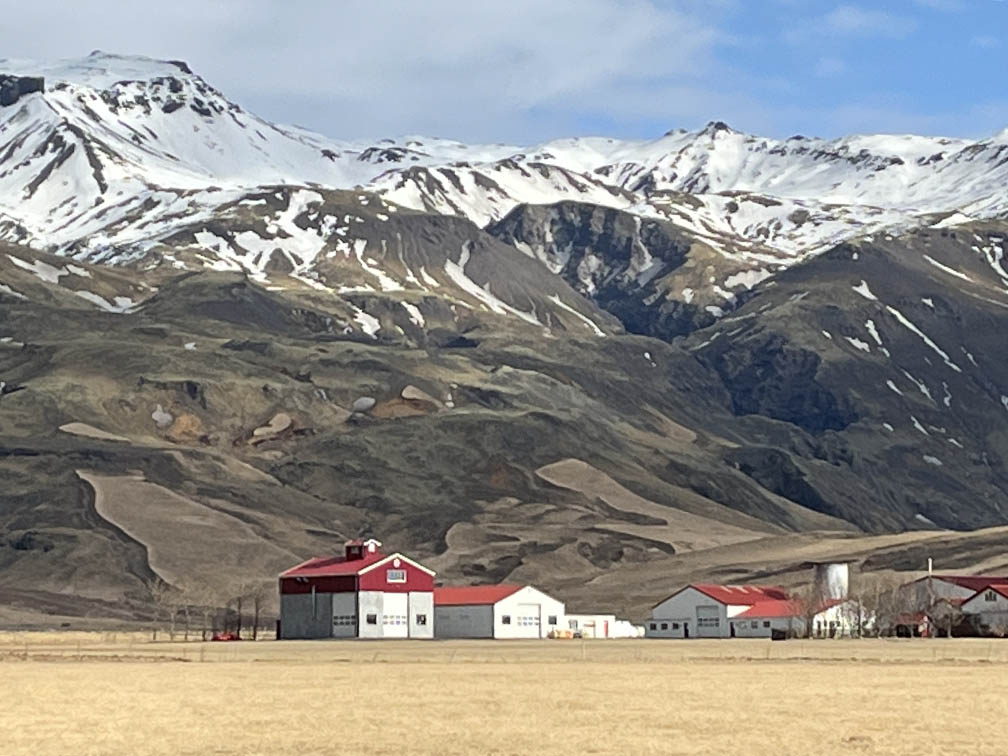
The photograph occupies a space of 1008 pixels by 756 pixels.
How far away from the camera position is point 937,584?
132m

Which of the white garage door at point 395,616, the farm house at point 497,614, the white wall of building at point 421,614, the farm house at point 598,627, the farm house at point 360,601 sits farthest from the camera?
the farm house at point 598,627

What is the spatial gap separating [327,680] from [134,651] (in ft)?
109

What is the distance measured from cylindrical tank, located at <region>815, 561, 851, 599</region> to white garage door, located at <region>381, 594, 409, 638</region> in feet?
95.5

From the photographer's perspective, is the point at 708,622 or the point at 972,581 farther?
the point at 708,622

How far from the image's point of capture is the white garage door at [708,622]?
5325 inches

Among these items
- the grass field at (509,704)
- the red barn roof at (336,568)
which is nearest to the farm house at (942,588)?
the red barn roof at (336,568)

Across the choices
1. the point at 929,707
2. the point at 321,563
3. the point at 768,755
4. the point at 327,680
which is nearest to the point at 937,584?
the point at 321,563

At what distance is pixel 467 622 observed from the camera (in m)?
136

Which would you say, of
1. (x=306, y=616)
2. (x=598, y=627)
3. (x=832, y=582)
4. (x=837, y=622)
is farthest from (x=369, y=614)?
(x=832, y=582)

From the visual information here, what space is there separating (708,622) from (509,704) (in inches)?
3327

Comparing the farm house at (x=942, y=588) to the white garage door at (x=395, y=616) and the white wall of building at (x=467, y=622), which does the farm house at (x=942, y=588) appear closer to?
the white wall of building at (x=467, y=622)

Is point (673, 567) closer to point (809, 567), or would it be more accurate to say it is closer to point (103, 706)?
point (809, 567)

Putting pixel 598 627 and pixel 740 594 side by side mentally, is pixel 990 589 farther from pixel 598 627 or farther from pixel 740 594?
pixel 598 627

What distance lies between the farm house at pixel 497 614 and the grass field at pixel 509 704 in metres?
46.0
